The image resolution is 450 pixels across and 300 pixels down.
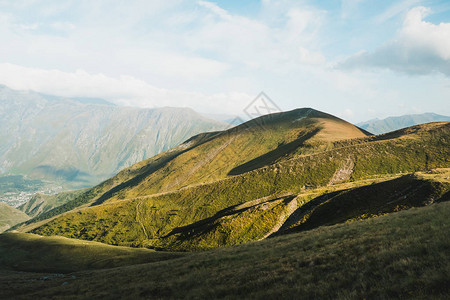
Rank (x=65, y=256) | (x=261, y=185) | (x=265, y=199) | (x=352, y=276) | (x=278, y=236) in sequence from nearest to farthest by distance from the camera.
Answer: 1. (x=352, y=276)
2. (x=278, y=236)
3. (x=65, y=256)
4. (x=265, y=199)
5. (x=261, y=185)

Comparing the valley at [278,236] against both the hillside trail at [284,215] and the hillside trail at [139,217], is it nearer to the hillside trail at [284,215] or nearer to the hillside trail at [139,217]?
the hillside trail at [284,215]

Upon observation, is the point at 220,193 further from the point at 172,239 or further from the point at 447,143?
the point at 447,143

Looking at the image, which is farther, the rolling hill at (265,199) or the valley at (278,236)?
the rolling hill at (265,199)

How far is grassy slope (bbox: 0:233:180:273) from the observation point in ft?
209

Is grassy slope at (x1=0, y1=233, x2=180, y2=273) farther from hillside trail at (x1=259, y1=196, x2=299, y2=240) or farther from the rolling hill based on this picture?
hillside trail at (x1=259, y1=196, x2=299, y2=240)

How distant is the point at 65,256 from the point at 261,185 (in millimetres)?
103592

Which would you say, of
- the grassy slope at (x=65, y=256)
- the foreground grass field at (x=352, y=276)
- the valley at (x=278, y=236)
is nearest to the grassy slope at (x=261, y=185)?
the valley at (x=278, y=236)

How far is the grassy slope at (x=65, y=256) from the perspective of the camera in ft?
209

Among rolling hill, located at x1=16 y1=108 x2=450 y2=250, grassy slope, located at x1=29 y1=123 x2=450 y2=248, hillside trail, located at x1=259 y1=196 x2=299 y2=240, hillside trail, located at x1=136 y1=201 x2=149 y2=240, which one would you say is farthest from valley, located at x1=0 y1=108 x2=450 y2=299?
grassy slope, located at x1=29 y1=123 x2=450 y2=248

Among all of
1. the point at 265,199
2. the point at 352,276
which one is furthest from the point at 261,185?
the point at 352,276

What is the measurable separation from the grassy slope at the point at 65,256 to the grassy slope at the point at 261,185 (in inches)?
1457

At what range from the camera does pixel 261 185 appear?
482ft

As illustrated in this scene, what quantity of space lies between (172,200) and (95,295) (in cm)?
15168

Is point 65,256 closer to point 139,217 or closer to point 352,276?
point 139,217
